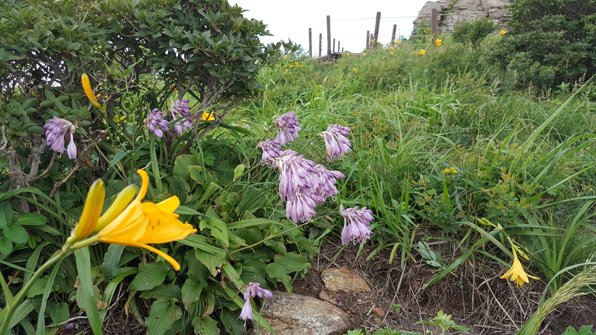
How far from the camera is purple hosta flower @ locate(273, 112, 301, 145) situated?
188 centimetres

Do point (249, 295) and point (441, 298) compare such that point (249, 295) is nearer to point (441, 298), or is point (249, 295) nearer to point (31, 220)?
point (31, 220)

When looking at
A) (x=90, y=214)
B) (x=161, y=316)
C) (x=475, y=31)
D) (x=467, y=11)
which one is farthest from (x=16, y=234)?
(x=467, y=11)

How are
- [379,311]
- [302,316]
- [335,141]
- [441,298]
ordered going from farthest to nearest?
1. [441,298]
2. [379,311]
3. [302,316]
4. [335,141]

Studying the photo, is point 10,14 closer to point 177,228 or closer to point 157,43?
point 157,43

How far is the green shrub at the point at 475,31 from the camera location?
602cm

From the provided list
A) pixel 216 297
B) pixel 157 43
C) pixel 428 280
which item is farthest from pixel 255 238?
pixel 157 43

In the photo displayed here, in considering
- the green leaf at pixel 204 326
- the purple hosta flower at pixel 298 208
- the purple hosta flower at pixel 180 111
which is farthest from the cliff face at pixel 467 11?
the green leaf at pixel 204 326

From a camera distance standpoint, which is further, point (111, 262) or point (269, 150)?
point (269, 150)

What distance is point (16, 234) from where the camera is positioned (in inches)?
61.7

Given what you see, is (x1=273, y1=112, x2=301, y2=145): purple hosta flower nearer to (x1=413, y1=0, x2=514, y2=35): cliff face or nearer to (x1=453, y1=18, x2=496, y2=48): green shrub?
(x1=453, y1=18, x2=496, y2=48): green shrub

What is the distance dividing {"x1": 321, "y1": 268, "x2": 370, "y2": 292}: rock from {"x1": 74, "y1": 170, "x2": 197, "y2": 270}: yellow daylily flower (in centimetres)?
156

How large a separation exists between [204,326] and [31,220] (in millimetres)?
918

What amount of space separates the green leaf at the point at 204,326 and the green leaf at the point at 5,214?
36.4 inches

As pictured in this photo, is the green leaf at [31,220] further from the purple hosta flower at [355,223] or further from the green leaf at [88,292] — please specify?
the purple hosta flower at [355,223]
